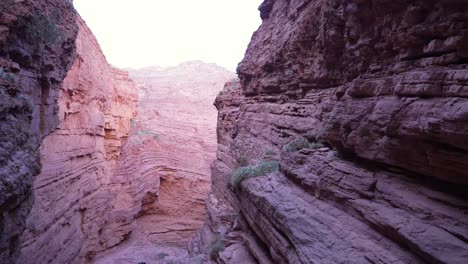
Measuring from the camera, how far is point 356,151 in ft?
14.5

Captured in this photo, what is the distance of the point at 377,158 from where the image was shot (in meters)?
4.04

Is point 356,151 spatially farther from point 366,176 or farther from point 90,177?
point 90,177

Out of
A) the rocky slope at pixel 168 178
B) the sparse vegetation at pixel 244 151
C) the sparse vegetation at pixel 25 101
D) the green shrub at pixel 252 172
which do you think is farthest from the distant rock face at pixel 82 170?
the sparse vegetation at pixel 244 151

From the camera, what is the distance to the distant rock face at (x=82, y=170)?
10992mm

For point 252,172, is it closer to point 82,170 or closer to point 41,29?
point 41,29

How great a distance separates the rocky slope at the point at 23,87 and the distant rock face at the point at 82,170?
1747mm

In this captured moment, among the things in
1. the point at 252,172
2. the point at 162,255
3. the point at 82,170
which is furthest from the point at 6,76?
the point at 162,255

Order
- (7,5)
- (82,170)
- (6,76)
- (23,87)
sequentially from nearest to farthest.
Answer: (6,76), (7,5), (23,87), (82,170)

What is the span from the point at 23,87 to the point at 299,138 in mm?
5667

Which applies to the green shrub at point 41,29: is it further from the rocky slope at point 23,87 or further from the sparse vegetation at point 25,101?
the sparse vegetation at point 25,101

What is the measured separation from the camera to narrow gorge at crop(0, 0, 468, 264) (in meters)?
3.24

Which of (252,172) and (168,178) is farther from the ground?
(252,172)

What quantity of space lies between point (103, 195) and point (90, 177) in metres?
1.68

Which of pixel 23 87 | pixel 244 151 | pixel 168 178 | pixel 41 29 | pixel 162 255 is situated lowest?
pixel 162 255
